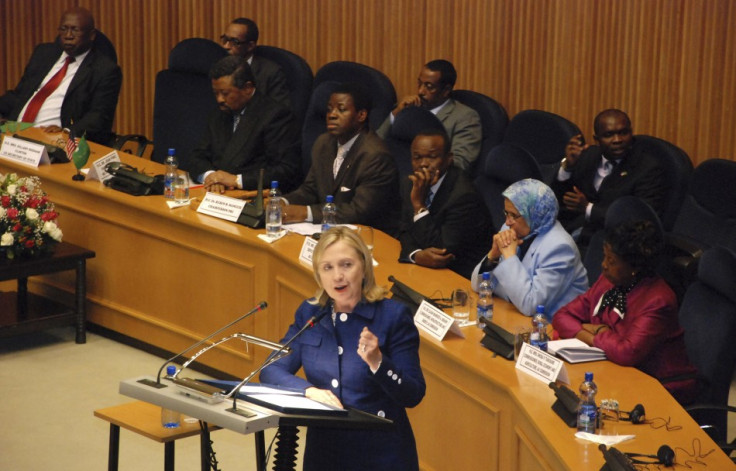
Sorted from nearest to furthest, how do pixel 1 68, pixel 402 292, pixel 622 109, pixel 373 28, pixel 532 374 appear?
1. pixel 532 374
2. pixel 402 292
3. pixel 622 109
4. pixel 373 28
5. pixel 1 68

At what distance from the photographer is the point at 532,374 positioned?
12.1 ft

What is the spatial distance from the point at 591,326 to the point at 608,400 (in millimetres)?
574

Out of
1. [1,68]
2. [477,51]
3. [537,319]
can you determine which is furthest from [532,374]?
[1,68]

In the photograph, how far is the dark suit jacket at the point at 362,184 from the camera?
5547 millimetres

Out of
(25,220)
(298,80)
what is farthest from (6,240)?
(298,80)

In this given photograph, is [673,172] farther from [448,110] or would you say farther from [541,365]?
[541,365]

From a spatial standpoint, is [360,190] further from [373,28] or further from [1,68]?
[1,68]

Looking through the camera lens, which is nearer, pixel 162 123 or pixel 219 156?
pixel 219 156

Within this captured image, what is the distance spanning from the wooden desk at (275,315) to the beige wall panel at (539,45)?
1758mm

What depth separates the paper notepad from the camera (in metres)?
3.82

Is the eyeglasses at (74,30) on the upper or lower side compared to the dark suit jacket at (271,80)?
upper

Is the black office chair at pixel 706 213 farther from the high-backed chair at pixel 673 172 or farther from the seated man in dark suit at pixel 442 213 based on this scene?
the seated man in dark suit at pixel 442 213

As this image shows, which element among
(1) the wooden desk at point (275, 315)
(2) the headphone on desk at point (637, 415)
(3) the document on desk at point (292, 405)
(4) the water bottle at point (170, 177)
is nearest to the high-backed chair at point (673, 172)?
(1) the wooden desk at point (275, 315)

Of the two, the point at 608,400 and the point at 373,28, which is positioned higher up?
the point at 373,28
